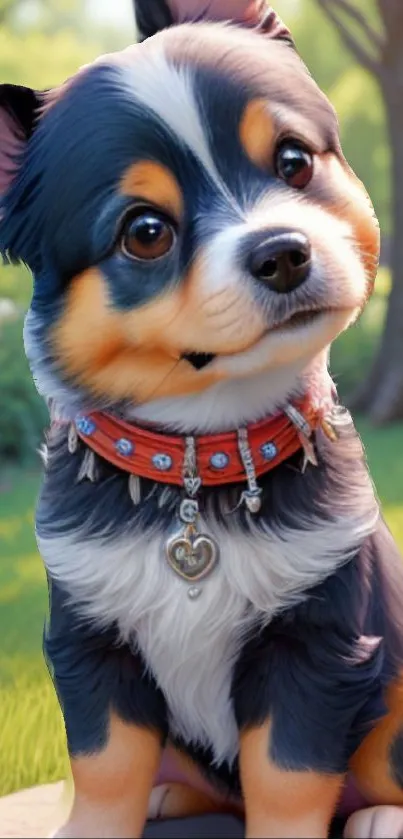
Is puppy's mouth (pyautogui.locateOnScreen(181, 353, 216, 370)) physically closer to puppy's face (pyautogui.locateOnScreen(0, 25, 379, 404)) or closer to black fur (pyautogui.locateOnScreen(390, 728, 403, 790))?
puppy's face (pyautogui.locateOnScreen(0, 25, 379, 404))

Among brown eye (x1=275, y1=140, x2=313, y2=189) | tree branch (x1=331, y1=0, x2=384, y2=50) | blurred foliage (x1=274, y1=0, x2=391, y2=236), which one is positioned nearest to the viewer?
brown eye (x1=275, y1=140, x2=313, y2=189)

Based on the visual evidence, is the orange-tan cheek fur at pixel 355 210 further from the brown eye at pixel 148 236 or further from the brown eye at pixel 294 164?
the brown eye at pixel 148 236

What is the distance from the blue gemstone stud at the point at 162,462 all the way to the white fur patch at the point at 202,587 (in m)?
0.08

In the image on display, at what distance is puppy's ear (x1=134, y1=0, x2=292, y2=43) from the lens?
4.78ft

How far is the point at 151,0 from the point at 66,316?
1.45 feet

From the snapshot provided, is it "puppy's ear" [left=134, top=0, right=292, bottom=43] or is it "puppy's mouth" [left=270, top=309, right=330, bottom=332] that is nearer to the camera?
"puppy's mouth" [left=270, top=309, right=330, bottom=332]

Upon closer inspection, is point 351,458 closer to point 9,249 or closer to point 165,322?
point 165,322

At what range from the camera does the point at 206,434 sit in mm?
1432

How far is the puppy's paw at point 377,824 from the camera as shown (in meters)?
1.54

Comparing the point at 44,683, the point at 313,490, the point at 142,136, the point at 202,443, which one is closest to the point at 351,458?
the point at 313,490

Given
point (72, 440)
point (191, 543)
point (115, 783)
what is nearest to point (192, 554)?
point (191, 543)

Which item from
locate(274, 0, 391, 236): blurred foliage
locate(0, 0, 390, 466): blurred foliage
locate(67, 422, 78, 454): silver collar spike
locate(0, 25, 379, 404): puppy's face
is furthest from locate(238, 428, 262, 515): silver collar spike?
locate(274, 0, 391, 236): blurred foliage

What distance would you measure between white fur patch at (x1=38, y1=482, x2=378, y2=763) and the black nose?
33 cm

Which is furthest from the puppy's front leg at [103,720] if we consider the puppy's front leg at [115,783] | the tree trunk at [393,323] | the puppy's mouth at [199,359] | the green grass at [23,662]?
the tree trunk at [393,323]
